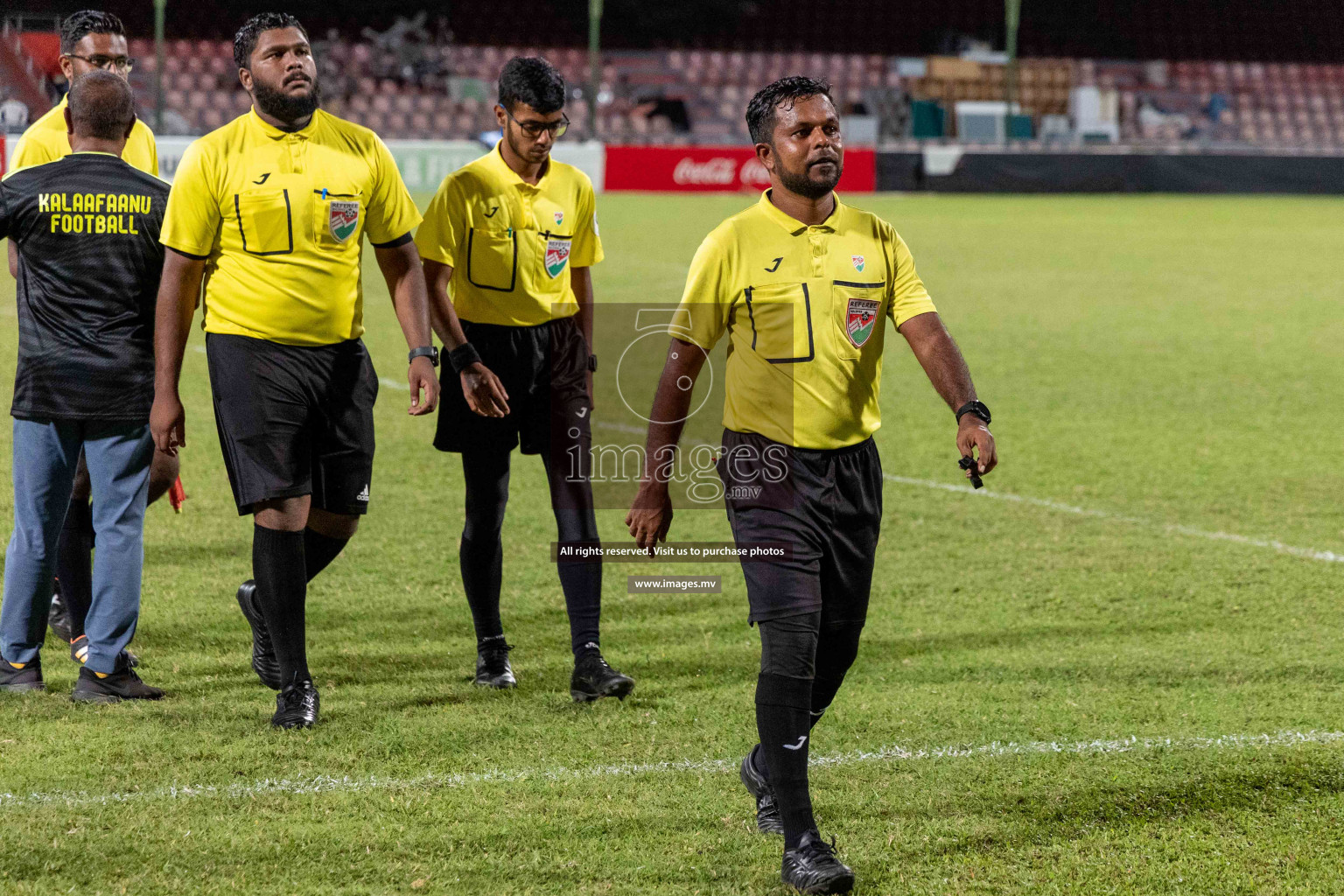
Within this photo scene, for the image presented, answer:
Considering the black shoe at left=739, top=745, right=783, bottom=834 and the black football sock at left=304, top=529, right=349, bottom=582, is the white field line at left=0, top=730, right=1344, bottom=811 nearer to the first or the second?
the black shoe at left=739, top=745, right=783, bottom=834

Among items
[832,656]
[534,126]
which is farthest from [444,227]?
[832,656]

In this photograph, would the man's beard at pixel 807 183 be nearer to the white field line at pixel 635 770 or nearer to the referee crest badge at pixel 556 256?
the referee crest badge at pixel 556 256

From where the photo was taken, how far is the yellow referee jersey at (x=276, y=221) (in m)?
4.30

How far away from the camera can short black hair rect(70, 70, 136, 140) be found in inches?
182

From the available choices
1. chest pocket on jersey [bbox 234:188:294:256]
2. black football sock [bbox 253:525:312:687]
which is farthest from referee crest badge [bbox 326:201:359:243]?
black football sock [bbox 253:525:312:687]

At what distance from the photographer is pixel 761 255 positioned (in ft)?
11.8

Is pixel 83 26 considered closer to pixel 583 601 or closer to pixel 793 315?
pixel 583 601

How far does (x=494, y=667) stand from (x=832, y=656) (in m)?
1.60

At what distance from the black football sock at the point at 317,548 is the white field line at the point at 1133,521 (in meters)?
2.31

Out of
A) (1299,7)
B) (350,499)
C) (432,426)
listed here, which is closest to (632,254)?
(432,426)

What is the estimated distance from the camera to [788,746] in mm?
3484

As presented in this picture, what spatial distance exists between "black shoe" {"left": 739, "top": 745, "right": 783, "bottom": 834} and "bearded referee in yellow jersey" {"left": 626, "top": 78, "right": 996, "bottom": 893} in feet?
0.28

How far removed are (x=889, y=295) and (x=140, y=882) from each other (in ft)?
7.21

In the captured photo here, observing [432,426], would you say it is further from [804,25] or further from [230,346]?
[804,25]
